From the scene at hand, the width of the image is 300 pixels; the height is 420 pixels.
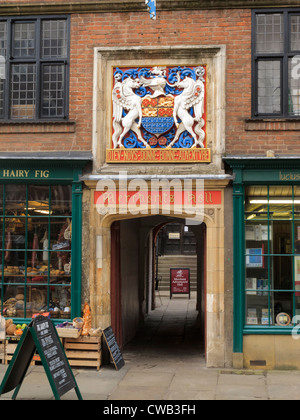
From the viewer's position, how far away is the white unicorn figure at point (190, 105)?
34.0 feet

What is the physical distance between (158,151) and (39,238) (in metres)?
2.98

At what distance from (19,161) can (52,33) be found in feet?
8.93

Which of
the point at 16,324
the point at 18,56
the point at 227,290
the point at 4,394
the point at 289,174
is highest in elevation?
the point at 18,56

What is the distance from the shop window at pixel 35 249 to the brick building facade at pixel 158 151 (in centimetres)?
2

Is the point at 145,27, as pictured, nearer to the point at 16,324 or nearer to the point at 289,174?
the point at 289,174

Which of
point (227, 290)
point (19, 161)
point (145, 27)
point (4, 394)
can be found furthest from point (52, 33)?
point (4, 394)

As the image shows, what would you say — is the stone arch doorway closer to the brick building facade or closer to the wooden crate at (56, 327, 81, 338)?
the brick building facade

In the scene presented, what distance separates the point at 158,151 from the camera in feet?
34.1

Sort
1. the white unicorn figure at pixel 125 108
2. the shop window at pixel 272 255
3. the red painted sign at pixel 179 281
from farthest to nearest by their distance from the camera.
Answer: the red painted sign at pixel 179 281
the white unicorn figure at pixel 125 108
the shop window at pixel 272 255

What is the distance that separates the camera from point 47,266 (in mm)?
10695

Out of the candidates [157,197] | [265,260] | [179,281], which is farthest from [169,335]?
[179,281]

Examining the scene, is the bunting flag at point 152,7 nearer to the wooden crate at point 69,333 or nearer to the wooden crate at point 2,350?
the wooden crate at point 69,333

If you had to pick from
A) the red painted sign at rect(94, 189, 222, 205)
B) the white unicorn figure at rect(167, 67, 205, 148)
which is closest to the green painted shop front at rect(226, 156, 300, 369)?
the red painted sign at rect(94, 189, 222, 205)

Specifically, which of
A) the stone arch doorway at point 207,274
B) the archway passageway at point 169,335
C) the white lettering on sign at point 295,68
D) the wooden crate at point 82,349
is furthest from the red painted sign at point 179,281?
the white lettering on sign at point 295,68
